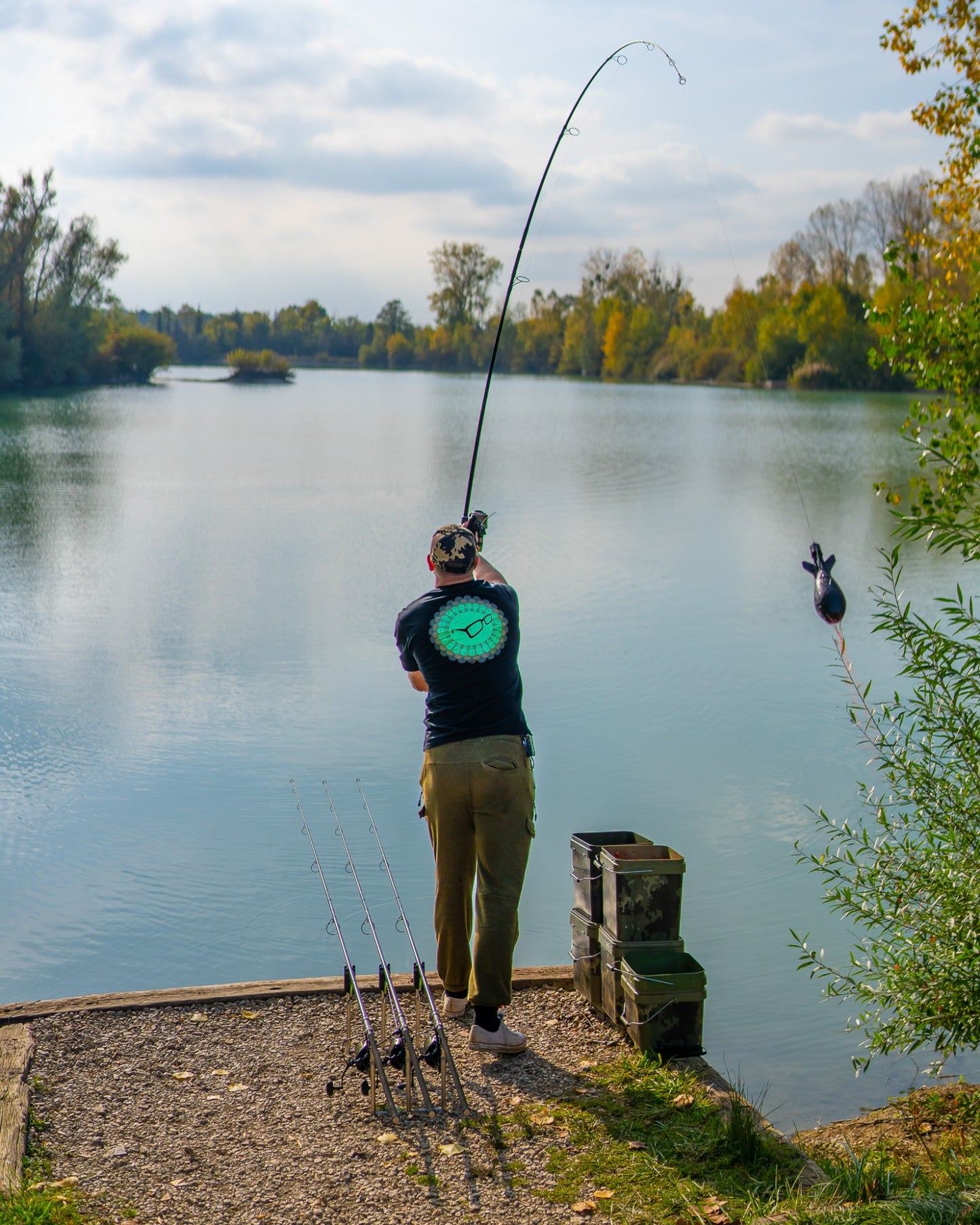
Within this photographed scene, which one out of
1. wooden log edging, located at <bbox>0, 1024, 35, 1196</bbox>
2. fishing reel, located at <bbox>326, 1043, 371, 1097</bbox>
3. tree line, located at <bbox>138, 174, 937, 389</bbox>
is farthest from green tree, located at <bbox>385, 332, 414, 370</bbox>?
fishing reel, located at <bbox>326, 1043, 371, 1097</bbox>

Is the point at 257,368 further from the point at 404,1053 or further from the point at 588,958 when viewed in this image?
the point at 404,1053

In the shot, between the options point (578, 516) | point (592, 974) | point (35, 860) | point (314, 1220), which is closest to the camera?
point (314, 1220)

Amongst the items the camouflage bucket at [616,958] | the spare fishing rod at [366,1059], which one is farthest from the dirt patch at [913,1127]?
the spare fishing rod at [366,1059]

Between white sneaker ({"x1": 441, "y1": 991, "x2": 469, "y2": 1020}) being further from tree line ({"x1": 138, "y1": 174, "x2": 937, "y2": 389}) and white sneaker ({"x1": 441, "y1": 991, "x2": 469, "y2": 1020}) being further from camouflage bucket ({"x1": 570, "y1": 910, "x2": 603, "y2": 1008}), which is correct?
tree line ({"x1": 138, "y1": 174, "x2": 937, "y2": 389})

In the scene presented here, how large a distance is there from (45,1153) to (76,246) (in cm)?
6489

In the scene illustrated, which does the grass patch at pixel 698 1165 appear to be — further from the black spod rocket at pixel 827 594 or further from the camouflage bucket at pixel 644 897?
the black spod rocket at pixel 827 594

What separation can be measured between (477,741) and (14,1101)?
1733mm

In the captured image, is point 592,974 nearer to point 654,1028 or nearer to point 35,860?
point 654,1028

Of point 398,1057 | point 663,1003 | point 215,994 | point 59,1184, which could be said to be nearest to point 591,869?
point 663,1003

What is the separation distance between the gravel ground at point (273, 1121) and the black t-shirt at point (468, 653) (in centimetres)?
112

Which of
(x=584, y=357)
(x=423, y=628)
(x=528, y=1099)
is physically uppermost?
(x=584, y=357)

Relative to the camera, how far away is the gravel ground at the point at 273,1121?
3207mm

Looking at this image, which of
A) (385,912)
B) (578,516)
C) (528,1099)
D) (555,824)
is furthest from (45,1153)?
(578,516)

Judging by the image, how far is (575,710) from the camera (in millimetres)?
9656
